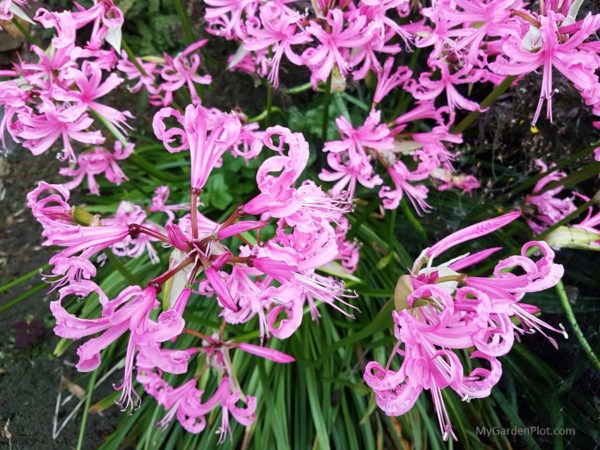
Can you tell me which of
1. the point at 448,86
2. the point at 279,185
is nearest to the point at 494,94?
the point at 448,86

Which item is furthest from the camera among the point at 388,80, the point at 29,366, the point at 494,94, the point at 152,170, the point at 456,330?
the point at 29,366

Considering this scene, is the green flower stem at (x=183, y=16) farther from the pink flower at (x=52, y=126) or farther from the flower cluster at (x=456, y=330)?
the flower cluster at (x=456, y=330)

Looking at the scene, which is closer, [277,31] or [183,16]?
[277,31]

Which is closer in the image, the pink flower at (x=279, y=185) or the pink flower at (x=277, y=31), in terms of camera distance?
→ the pink flower at (x=279, y=185)

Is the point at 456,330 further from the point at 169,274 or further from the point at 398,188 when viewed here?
the point at 398,188

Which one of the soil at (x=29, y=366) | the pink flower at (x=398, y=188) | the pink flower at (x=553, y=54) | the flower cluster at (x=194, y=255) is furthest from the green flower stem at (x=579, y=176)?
the soil at (x=29, y=366)

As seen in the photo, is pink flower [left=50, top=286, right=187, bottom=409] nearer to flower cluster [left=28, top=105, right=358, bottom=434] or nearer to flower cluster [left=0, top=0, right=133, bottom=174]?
flower cluster [left=28, top=105, right=358, bottom=434]

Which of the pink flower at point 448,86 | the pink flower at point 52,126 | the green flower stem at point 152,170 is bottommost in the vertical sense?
the green flower stem at point 152,170

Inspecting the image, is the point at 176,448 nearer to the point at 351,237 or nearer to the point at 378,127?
the point at 351,237

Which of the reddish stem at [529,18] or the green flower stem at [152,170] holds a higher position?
the reddish stem at [529,18]

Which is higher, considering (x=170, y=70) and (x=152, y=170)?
(x=170, y=70)

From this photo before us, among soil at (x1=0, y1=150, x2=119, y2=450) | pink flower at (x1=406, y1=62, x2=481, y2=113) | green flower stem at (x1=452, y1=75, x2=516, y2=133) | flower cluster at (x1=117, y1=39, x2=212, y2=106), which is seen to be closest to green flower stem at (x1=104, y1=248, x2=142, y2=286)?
flower cluster at (x1=117, y1=39, x2=212, y2=106)
